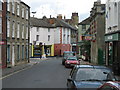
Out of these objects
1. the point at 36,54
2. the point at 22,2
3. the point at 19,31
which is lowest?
the point at 36,54

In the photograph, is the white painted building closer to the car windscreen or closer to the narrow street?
the narrow street

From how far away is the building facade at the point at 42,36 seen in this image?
71062mm

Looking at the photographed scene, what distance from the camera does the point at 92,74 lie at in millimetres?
10422

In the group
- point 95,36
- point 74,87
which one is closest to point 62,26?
point 95,36

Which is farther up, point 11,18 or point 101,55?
point 11,18

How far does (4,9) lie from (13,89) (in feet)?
62.7

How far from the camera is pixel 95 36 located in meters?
38.0

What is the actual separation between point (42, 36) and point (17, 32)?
1439 inches

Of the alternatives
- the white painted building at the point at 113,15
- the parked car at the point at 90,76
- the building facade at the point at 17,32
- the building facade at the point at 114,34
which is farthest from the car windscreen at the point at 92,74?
the building facade at the point at 17,32

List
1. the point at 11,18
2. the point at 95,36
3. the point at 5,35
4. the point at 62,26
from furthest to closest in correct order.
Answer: the point at 62,26 < the point at 95,36 < the point at 11,18 < the point at 5,35

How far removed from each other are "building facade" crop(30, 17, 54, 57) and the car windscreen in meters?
58.4

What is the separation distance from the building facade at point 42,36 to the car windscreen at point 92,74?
58.4 m

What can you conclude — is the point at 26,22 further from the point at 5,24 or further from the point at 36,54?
the point at 36,54

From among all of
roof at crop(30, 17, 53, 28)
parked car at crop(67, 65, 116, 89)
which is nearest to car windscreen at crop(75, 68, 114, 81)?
parked car at crop(67, 65, 116, 89)
